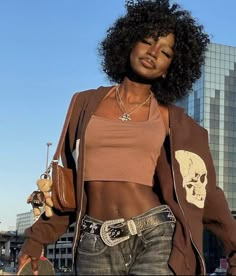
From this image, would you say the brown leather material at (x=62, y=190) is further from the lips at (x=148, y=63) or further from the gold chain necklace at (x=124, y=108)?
the lips at (x=148, y=63)

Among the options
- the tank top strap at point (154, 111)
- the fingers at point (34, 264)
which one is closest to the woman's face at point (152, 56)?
the tank top strap at point (154, 111)

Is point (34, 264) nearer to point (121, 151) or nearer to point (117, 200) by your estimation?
point (117, 200)

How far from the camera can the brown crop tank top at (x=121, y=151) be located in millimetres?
3613

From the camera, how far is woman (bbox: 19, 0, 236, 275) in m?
3.47

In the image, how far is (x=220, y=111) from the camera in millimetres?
88812

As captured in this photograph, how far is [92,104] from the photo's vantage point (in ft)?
13.0

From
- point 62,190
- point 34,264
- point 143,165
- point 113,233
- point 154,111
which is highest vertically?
point 154,111

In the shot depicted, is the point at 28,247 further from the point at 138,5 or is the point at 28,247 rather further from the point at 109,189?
the point at 138,5

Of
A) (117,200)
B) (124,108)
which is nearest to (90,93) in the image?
(124,108)

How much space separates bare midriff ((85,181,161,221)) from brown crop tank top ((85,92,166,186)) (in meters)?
0.04

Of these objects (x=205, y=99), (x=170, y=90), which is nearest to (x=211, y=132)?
(x=205, y=99)

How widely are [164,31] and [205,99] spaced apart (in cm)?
8459

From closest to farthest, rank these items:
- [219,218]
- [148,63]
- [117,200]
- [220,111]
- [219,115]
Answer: [117,200], [219,218], [148,63], [219,115], [220,111]

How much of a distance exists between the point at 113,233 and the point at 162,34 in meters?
1.34
